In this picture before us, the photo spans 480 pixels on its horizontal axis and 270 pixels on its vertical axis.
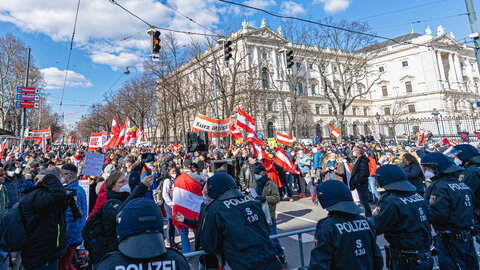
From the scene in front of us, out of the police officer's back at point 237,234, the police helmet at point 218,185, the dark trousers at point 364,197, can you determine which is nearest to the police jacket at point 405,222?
the police officer's back at point 237,234

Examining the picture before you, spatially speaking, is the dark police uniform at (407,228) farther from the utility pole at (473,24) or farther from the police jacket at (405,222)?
the utility pole at (473,24)

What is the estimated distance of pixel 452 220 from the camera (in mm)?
3352

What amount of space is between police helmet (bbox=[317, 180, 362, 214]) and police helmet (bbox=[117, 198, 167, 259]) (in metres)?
1.52

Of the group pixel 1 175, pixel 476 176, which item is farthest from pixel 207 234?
pixel 1 175

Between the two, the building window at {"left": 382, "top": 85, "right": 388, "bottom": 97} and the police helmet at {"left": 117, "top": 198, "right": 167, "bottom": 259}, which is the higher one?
the building window at {"left": 382, "top": 85, "right": 388, "bottom": 97}

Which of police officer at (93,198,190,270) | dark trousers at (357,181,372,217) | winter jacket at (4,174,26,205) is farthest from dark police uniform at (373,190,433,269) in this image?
winter jacket at (4,174,26,205)

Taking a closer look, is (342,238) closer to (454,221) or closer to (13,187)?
(454,221)

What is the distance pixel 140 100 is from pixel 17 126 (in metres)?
23.5

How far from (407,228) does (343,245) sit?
1124 mm

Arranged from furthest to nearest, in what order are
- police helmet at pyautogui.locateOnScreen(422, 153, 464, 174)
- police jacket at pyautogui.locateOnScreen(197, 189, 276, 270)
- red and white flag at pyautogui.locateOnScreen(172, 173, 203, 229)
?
red and white flag at pyautogui.locateOnScreen(172, 173, 203, 229), police helmet at pyautogui.locateOnScreen(422, 153, 464, 174), police jacket at pyautogui.locateOnScreen(197, 189, 276, 270)

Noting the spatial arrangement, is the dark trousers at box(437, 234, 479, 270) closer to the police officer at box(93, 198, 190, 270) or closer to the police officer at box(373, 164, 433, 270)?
the police officer at box(373, 164, 433, 270)

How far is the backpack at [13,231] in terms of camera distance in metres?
2.96

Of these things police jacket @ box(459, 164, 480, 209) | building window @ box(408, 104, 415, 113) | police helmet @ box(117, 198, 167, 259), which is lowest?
police jacket @ box(459, 164, 480, 209)

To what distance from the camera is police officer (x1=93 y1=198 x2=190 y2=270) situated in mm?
1491
